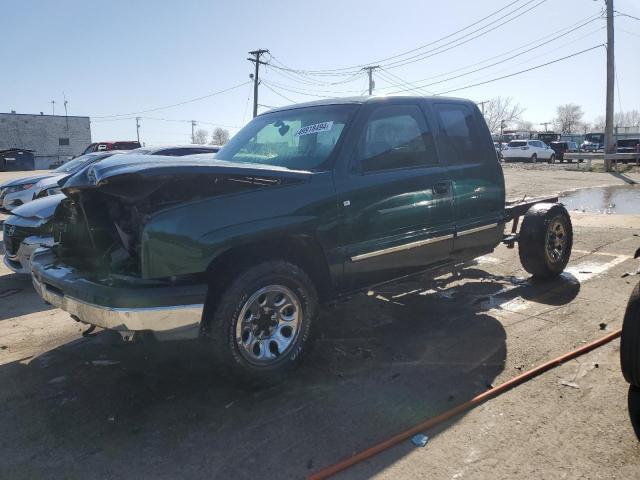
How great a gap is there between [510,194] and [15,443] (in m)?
15.6

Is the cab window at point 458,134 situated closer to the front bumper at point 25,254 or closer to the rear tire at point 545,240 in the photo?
the rear tire at point 545,240

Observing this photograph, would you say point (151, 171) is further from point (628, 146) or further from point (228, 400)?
point (628, 146)

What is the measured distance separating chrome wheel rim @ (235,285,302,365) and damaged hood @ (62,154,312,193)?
2.62 ft

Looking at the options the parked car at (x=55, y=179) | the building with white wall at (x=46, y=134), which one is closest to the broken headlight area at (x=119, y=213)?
the parked car at (x=55, y=179)

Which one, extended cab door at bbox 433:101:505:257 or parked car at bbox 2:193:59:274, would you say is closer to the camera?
extended cab door at bbox 433:101:505:257

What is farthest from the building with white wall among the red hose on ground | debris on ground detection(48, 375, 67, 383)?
the red hose on ground

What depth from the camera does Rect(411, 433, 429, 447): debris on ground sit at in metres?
2.98

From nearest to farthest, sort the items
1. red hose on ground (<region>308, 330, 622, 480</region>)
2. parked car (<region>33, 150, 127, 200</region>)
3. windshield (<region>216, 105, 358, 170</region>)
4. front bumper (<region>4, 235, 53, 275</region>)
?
red hose on ground (<region>308, 330, 622, 480</region>), windshield (<region>216, 105, 358, 170</region>), front bumper (<region>4, 235, 53, 275</region>), parked car (<region>33, 150, 127, 200</region>)

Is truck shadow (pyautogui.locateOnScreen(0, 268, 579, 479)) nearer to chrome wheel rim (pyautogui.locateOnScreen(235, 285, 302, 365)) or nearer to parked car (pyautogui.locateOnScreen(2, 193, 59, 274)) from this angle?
chrome wheel rim (pyautogui.locateOnScreen(235, 285, 302, 365))

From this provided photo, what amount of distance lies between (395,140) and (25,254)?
4.42 meters

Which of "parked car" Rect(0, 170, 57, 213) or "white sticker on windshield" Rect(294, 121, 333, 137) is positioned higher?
"white sticker on windshield" Rect(294, 121, 333, 137)

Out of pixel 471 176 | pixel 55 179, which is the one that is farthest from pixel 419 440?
pixel 55 179

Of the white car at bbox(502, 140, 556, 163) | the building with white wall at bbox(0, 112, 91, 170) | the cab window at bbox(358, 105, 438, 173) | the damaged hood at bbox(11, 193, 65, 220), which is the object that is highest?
the building with white wall at bbox(0, 112, 91, 170)

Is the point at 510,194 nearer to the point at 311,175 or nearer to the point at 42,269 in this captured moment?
the point at 311,175
